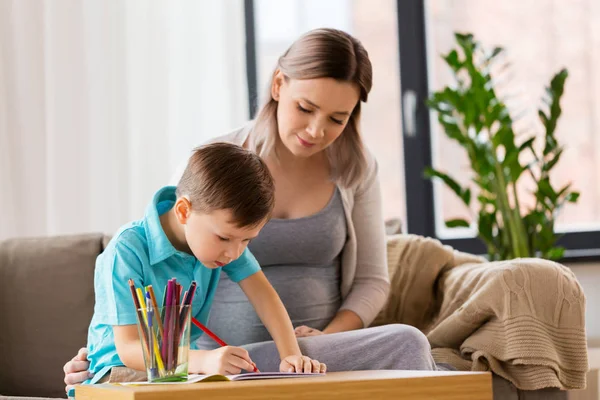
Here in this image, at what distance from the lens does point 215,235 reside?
145 cm

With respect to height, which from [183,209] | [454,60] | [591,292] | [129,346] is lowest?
[591,292]

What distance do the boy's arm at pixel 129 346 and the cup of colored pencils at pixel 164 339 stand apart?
186 mm

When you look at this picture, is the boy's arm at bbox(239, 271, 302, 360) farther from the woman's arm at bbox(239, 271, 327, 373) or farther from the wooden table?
the wooden table

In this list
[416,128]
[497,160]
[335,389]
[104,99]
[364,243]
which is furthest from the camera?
[416,128]

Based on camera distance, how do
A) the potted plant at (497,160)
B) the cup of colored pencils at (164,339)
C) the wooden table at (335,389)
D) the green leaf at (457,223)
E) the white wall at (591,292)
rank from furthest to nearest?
the white wall at (591,292) → the green leaf at (457,223) → the potted plant at (497,160) → the cup of colored pencils at (164,339) → the wooden table at (335,389)

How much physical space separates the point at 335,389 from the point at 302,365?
0.92ft

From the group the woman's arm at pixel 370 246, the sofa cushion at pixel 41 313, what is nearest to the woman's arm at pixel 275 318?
the woman's arm at pixel 370 246

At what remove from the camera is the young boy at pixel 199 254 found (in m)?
1.41

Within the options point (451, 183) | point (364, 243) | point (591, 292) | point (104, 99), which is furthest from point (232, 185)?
point (591, 292)

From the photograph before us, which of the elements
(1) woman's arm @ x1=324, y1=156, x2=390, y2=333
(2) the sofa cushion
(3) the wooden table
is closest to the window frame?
(1) woman's arm @ x1=324, y1=156, x2=390, y2=333

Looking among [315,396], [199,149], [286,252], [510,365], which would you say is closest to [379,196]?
[286,252]

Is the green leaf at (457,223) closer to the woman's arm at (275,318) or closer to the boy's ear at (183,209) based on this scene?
the woman's arm at (275,318)

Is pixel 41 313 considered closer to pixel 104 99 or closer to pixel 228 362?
pixel 228 362

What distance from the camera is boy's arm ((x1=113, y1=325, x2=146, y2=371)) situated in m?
1.41
